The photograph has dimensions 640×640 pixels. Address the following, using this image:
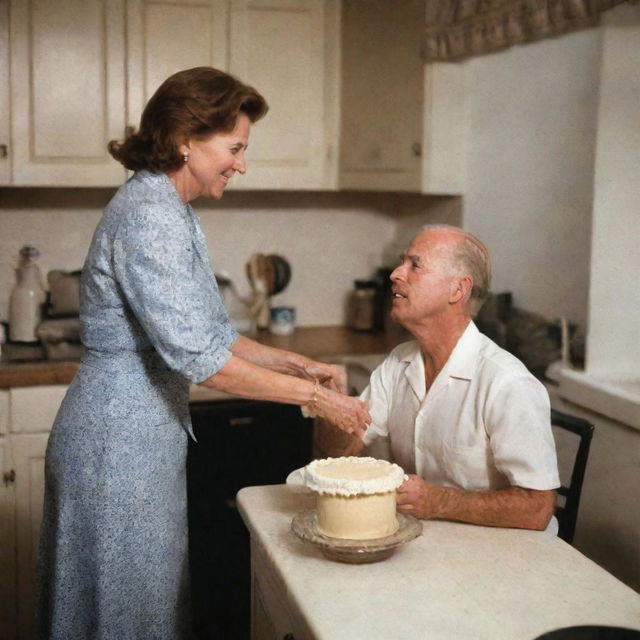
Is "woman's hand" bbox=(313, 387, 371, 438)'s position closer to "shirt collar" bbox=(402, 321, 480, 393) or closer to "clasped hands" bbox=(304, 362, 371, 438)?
"clasped hands" bbox=(304, 362, 371, 438)

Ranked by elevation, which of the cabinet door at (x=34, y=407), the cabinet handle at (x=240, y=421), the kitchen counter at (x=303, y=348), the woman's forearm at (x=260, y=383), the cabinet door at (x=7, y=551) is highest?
the woman's forearm at (x=260, y=383)

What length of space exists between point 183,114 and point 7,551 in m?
1.76

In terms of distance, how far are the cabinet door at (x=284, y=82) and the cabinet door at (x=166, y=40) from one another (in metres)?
0.07

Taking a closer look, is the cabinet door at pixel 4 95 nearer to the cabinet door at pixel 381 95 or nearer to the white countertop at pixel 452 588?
the cabinet door at pixel 381 95

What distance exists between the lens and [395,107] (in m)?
3.21

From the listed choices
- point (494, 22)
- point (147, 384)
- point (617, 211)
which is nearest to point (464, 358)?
point (147, 384)

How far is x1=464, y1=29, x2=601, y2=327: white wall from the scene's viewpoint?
2.58 m

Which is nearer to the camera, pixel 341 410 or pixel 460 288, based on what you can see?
pixel 341 410

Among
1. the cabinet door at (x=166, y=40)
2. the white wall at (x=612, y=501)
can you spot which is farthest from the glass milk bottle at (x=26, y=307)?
the white wall at (x=612, y=501)

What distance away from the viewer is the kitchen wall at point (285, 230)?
345cm

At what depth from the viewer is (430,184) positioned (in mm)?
3119

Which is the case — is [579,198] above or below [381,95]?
below

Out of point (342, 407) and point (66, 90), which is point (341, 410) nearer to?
point (342, 407)

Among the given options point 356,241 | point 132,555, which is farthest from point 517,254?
point 132,555
